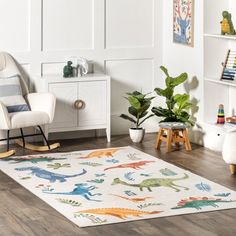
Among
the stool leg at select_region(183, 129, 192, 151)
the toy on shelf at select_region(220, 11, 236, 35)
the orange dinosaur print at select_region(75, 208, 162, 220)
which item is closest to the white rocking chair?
the stool leg at select_region(183, 129, 192, 151)

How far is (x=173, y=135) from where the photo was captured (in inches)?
288

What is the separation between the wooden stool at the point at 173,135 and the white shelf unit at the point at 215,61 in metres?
0.31

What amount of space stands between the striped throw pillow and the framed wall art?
67.0 inches

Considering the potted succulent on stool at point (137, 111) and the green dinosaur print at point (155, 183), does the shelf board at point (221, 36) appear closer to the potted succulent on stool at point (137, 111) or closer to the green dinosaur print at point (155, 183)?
the potted succulent on stool at point (137, 111)

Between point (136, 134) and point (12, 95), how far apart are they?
1287 millimetres

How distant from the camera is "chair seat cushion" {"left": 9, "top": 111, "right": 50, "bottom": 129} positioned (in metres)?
6.93

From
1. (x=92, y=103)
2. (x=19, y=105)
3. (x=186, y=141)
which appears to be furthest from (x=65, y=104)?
(x=186, y=141)

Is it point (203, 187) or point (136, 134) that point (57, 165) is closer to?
point (136, 134)

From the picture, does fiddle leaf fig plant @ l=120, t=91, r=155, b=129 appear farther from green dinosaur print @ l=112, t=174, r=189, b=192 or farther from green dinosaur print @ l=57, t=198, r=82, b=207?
green dinosaur print @ l=57, t=198, r=82, b=207

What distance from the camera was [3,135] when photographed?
7543 millimetres

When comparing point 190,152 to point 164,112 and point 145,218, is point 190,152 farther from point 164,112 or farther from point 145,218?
point 145,218

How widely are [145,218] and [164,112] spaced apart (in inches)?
96.4

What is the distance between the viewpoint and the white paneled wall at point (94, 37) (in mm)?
7508

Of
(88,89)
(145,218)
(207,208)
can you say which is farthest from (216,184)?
(88,89)
